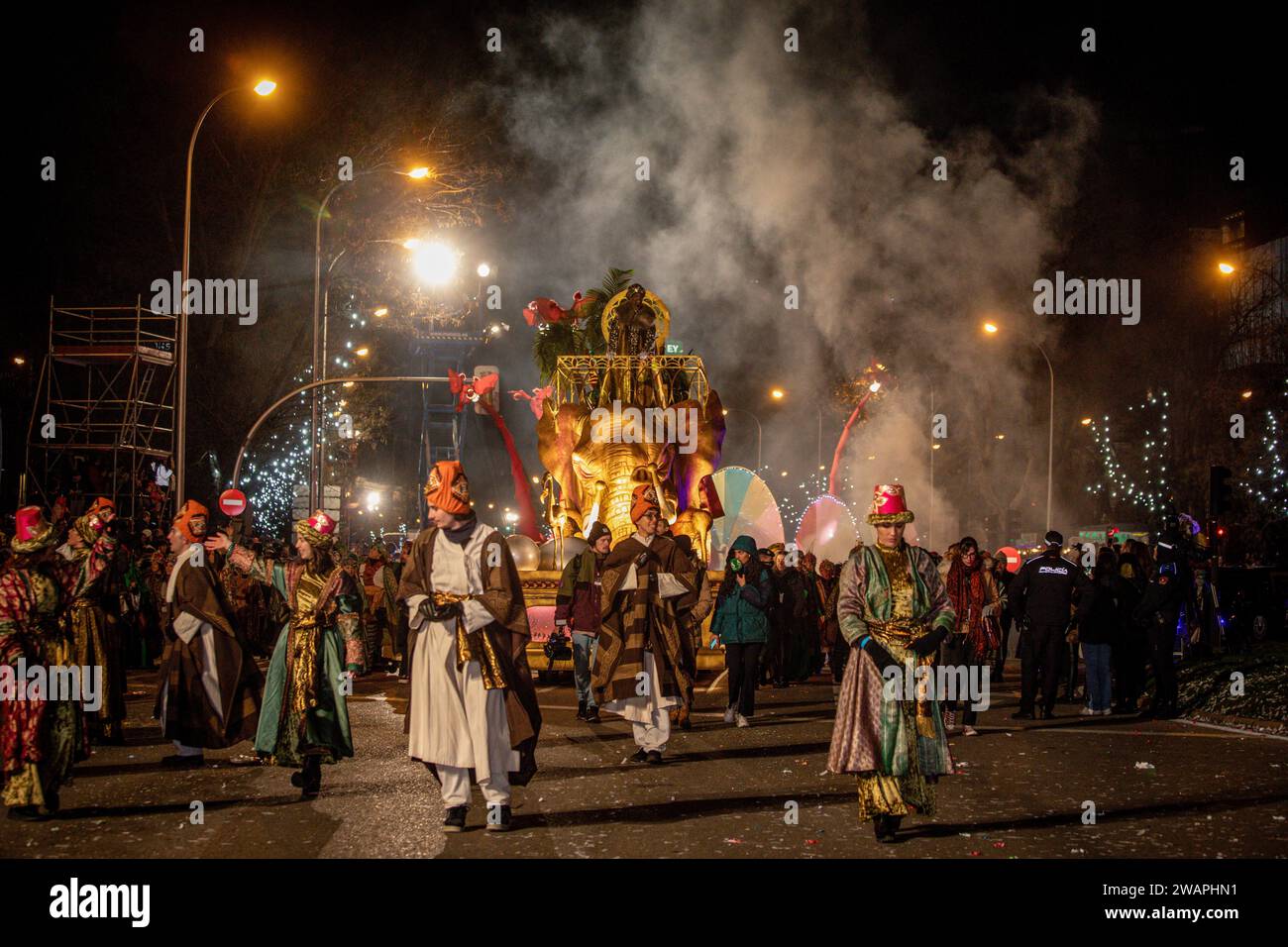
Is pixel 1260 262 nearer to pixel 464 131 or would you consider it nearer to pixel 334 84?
pixel 464 131

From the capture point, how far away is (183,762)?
11109 millimetres

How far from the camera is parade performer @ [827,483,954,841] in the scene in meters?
7.93

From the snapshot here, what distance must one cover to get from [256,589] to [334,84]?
13724mm

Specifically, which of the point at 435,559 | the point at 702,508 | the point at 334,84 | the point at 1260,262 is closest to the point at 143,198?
the point at 334,84

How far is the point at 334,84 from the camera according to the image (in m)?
29.8

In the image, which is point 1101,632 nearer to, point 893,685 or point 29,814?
point 893,685

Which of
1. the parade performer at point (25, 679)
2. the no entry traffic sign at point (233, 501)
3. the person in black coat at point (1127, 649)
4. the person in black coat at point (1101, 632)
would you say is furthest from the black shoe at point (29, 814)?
the person in black coat at point (1127, 649)

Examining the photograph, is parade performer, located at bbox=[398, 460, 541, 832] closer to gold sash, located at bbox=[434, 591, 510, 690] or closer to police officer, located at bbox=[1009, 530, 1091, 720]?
gold sash, located at bbox=[434, 591, 510, 690]

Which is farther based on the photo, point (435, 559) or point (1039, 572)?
point (1039, 572)

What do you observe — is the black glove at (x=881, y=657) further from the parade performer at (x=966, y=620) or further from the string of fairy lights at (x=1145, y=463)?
the string of fairy lights at (x=1145, y=463)

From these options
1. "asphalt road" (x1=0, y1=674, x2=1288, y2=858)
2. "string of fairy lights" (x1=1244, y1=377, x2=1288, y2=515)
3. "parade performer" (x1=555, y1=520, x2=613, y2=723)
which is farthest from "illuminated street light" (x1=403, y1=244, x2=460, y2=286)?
"string of fairy lights" (x1=1244, y1=377, x2=1288, y2=515)

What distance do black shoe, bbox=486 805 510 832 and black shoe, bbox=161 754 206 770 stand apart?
12.6 feet

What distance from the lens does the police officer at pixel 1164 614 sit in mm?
14953

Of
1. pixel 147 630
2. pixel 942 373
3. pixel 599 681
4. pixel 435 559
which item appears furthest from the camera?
pixel 942 373
